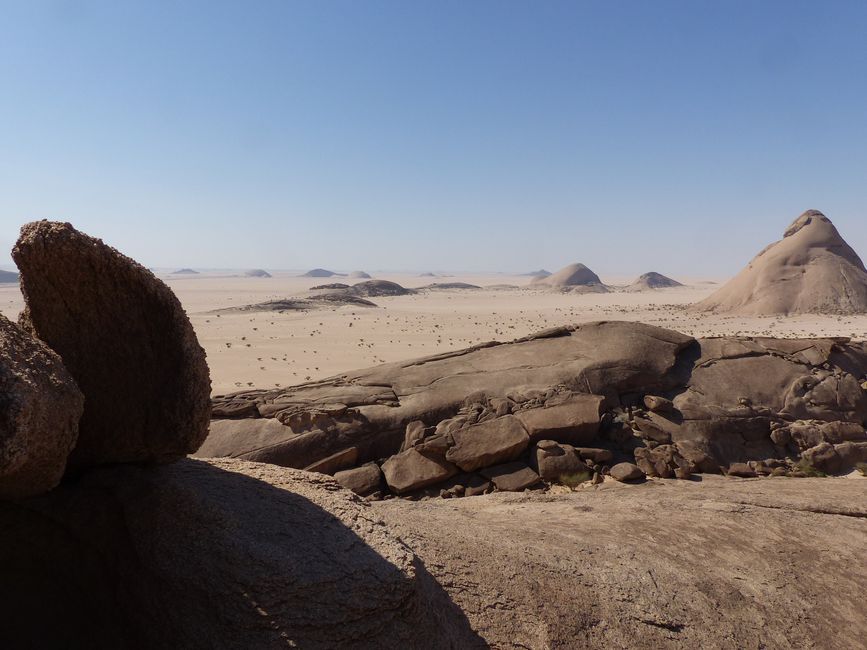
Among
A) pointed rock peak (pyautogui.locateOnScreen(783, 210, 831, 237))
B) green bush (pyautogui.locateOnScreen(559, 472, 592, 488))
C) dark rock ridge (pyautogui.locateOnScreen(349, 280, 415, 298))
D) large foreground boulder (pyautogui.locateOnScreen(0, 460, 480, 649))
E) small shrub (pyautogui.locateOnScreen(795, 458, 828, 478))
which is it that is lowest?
small shrub (pyautogui.locateOnScreen(795, 458, 828, 478))

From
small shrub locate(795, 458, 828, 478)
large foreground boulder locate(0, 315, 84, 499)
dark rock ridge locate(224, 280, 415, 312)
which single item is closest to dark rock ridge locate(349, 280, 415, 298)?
dark rock ridge locate(224, 280, 415, 312)

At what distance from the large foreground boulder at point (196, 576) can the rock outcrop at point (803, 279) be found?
3405 cm

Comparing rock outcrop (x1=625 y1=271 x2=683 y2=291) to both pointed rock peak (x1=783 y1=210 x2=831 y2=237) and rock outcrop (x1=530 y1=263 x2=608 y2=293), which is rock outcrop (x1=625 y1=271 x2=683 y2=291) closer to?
rock outcrop (x1=530 y1=263 x2=608 y2=293)

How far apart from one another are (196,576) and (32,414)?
1061 millimetres

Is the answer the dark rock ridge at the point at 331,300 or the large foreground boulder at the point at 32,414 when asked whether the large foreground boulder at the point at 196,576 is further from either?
the dark rock ridge at the point at 331,300

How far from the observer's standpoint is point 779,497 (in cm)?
532

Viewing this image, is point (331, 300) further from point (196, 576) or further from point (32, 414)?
point (32, 414)

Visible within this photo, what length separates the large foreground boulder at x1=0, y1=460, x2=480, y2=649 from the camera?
243 cm

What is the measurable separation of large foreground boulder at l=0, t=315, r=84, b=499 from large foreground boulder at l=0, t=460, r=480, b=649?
428 millimetres

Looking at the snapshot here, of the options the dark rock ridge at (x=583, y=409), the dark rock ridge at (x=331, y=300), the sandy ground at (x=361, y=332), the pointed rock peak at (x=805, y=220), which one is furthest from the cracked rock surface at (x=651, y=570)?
the pointed rock peak at (x=805, y=220)

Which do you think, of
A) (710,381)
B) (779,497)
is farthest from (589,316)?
(779,497)

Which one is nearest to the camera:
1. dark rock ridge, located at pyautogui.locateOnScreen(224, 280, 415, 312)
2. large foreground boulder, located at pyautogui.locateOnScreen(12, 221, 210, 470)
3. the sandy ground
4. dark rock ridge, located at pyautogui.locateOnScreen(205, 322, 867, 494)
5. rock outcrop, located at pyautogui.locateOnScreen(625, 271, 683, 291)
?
large foreground boulder, located at pyautogui.locateOnScreen(12, 221, 210, 470)

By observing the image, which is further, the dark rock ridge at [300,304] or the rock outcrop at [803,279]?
the dark rock ridge at [300,304]

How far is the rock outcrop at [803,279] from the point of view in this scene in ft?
98.3
